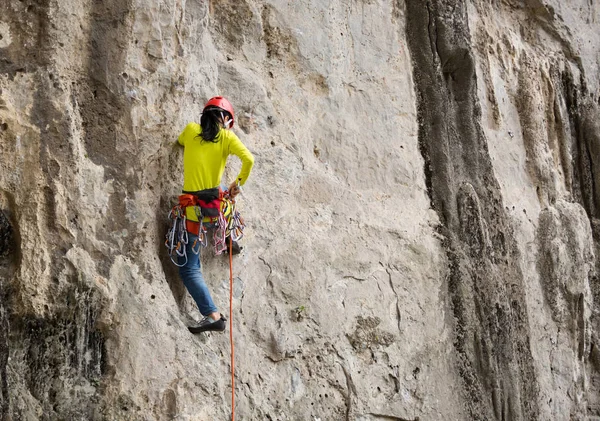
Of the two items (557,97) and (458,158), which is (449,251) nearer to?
(458,158)

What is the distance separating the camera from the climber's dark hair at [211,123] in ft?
13.5

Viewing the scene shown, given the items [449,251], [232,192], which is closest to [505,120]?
[449,251]

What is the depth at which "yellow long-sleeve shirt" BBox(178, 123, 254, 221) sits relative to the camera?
13.5 ft

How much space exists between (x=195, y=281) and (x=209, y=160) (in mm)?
→ 669

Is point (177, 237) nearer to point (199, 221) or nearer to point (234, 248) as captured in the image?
point (199, 221)

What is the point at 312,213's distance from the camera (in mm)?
4973

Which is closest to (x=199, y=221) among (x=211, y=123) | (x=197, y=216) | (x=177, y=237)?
(x=197, y=216)

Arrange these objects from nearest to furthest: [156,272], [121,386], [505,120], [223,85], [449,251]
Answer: [121,386] < [156,272] < [223,85] < [449,251] < [505,120]

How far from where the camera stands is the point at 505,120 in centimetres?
668

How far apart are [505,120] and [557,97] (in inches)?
38.4

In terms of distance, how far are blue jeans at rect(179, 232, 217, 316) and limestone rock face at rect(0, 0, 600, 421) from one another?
0.44ft

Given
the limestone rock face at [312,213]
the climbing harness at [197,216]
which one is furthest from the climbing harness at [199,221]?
the limestone rock face at [312,213]

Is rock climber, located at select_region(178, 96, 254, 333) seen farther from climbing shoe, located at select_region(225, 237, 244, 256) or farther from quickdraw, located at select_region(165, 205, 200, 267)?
climbing shoe, located at select_region(225, 237, 244, 256)

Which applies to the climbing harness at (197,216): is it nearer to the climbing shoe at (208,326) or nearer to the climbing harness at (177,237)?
the climbing harness at (177,237)
